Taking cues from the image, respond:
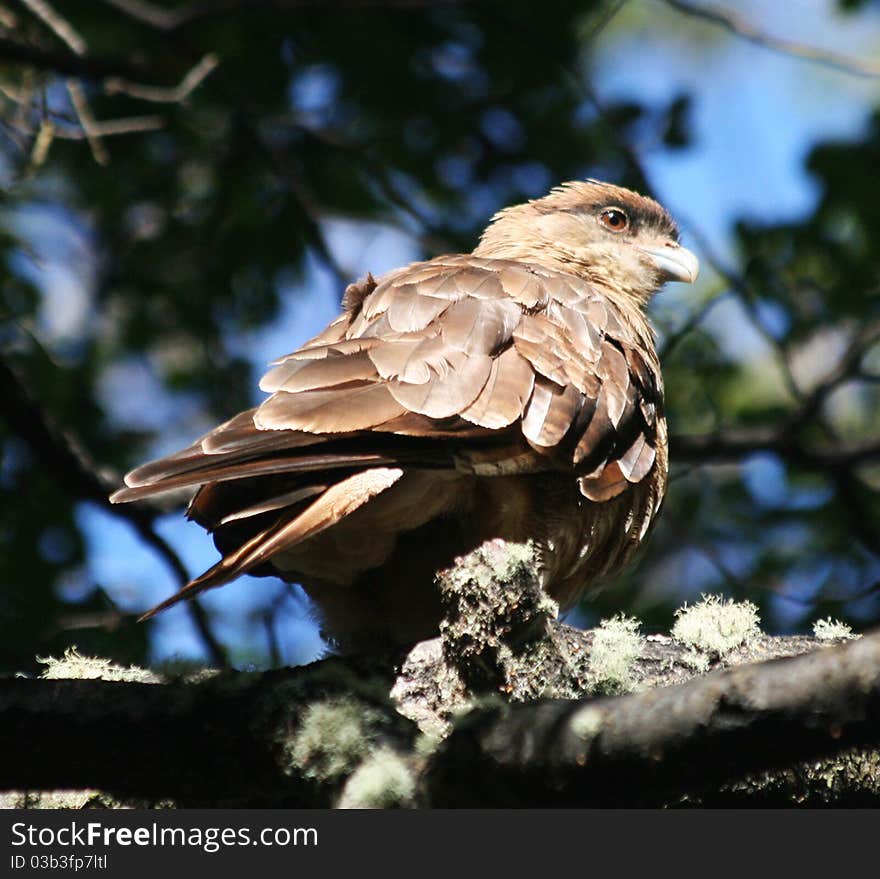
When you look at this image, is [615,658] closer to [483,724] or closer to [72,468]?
[483,724]

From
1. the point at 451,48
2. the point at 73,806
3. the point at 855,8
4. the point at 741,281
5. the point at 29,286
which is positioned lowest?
the point at 73,806

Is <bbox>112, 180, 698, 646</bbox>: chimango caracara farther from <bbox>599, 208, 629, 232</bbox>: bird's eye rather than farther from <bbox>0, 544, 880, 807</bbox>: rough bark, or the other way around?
<bbox>599, 208, 629, 232</bbox>: bird's eye

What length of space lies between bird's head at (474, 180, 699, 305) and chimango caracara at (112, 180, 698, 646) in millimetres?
906

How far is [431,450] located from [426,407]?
0.37 feet

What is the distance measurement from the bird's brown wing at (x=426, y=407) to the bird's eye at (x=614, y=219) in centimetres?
138

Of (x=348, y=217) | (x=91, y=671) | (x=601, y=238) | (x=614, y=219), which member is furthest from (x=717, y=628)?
(x=348, y=217)

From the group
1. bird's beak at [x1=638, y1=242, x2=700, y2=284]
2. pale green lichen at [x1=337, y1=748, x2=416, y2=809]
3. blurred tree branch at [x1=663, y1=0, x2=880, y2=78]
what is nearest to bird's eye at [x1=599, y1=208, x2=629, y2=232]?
bird's beak at [x1=638, y1=242, x2=700, y2=284]

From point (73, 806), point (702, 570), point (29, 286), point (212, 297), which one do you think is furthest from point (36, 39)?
point (702, 570)

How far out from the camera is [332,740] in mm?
2926

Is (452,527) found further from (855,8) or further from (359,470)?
(855,8)

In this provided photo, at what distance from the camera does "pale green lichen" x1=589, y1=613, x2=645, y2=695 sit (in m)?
3.42

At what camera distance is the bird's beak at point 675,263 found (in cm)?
538

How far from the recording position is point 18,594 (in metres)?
5.46

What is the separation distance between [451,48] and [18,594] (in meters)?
3.68
